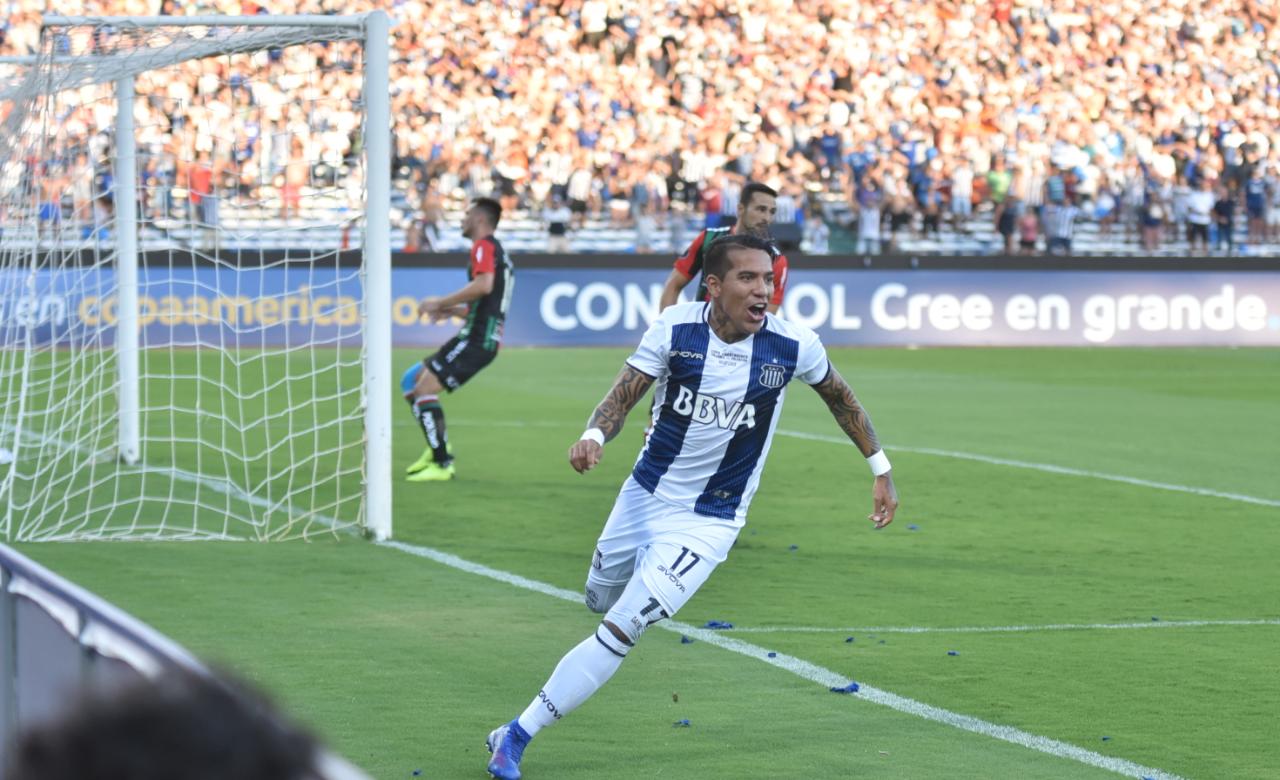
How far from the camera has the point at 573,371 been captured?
23672mm

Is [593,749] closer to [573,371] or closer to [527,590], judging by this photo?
[527,590]

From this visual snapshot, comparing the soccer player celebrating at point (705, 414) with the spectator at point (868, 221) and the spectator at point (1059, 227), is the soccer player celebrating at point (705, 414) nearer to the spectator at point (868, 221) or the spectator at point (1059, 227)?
the spectator at point (868, 221)

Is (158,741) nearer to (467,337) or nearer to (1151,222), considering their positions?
(467,337)

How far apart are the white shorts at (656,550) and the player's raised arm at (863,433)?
0.64 metres

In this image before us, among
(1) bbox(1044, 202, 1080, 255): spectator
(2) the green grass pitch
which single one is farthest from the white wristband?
(1) bbox(1044, 202, 1080, 255): spectator

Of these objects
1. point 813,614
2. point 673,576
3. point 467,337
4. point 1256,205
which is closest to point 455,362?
point 467,337

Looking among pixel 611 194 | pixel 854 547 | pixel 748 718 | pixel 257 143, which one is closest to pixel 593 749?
pixel 748 718

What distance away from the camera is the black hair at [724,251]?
617 cm

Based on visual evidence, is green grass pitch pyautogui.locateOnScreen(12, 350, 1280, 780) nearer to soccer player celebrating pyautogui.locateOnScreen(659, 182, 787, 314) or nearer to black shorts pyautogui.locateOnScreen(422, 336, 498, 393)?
black shorts pyautogui.locateOnScreen(422, 336, 498, 393)

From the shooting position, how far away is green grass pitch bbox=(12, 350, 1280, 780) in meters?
6.23

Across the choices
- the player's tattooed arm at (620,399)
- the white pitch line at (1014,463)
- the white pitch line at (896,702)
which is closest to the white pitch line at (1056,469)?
the white pitch line at (1014,463)

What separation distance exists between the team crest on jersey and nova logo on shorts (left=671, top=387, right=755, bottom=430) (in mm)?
91

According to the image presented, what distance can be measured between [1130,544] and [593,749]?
5628 mm

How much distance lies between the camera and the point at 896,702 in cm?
680
